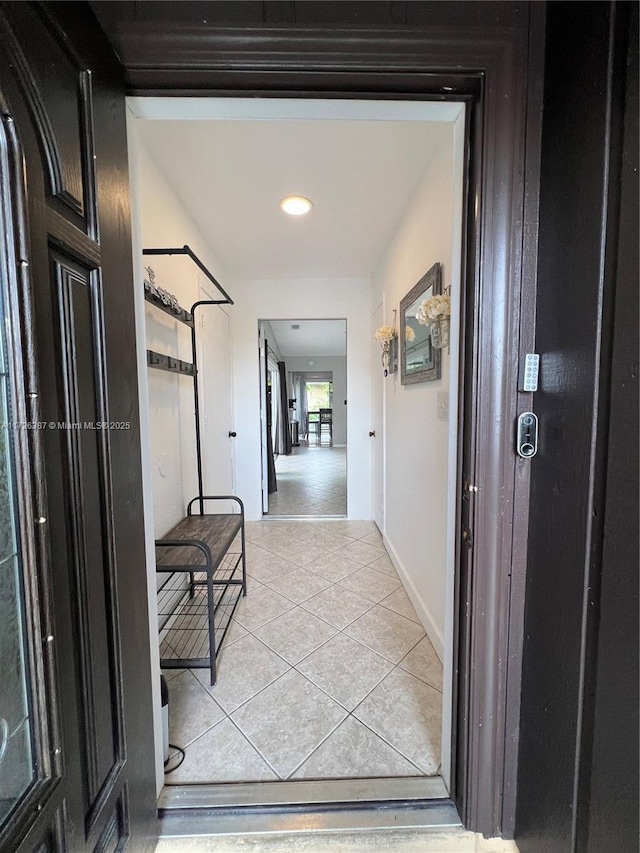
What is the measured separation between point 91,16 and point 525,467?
4.72 feet

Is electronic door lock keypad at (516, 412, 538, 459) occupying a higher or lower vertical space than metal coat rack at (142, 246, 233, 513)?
lower

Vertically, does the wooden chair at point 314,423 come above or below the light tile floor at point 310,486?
above

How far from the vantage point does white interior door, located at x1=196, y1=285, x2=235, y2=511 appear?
104 inches

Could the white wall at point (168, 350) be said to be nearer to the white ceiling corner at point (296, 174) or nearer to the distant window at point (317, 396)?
the white ceiling corner at point (296, 174)

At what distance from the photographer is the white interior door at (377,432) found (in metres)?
3.12

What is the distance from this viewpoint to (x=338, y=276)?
3432 millimetres

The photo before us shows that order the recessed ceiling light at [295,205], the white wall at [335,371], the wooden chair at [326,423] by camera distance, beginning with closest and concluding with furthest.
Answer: the recessed ceiling light at [295,205] < the white wall at [335,371] < the wooden chair at [326,423]

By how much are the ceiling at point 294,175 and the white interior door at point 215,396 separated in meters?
0.62

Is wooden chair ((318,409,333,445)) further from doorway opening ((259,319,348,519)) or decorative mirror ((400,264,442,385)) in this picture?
decorative mirror ((400,264,442,385))

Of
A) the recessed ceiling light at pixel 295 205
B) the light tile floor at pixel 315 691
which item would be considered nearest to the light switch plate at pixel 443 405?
the light tile floor at pixel 315 691

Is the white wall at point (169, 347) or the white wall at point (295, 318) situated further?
the white wall at point (295, 318)

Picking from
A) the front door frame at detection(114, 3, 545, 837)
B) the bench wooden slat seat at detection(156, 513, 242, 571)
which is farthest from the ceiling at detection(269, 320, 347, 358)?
the front door frame at detection(114, 3, 545, 837)

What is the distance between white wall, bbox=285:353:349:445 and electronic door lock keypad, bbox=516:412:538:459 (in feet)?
30.9

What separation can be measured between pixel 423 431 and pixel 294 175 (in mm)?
1578
